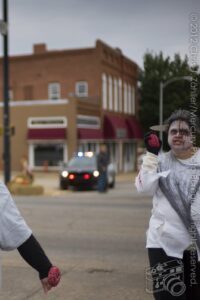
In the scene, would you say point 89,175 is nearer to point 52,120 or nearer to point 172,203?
point 52,120

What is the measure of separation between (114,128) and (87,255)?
32.9 metres

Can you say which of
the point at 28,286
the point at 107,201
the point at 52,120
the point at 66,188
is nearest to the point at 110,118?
the point at 52,120

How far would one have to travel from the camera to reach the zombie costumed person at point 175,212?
352 centimetres

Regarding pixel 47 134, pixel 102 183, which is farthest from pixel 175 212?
pixel 47 134

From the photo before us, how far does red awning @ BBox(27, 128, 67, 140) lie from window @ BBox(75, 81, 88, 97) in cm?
635

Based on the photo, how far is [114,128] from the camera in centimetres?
4059

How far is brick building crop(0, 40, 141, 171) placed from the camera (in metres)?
36.5

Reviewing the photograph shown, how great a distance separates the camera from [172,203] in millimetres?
3539

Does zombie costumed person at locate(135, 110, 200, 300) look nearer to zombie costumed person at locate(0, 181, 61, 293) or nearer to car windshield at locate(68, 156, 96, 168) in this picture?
zombie costumed person at locate(0, 181, 61, 293)

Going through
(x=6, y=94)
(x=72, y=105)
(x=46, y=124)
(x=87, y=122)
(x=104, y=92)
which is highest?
(x=104, y=92)

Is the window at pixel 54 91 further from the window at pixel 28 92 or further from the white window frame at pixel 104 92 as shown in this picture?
the white window frame at pixel 104 92

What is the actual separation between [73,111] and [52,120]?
172 cm

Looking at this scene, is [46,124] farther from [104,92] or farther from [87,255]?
[87,255]

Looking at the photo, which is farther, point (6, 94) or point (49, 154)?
point (49, 154)
